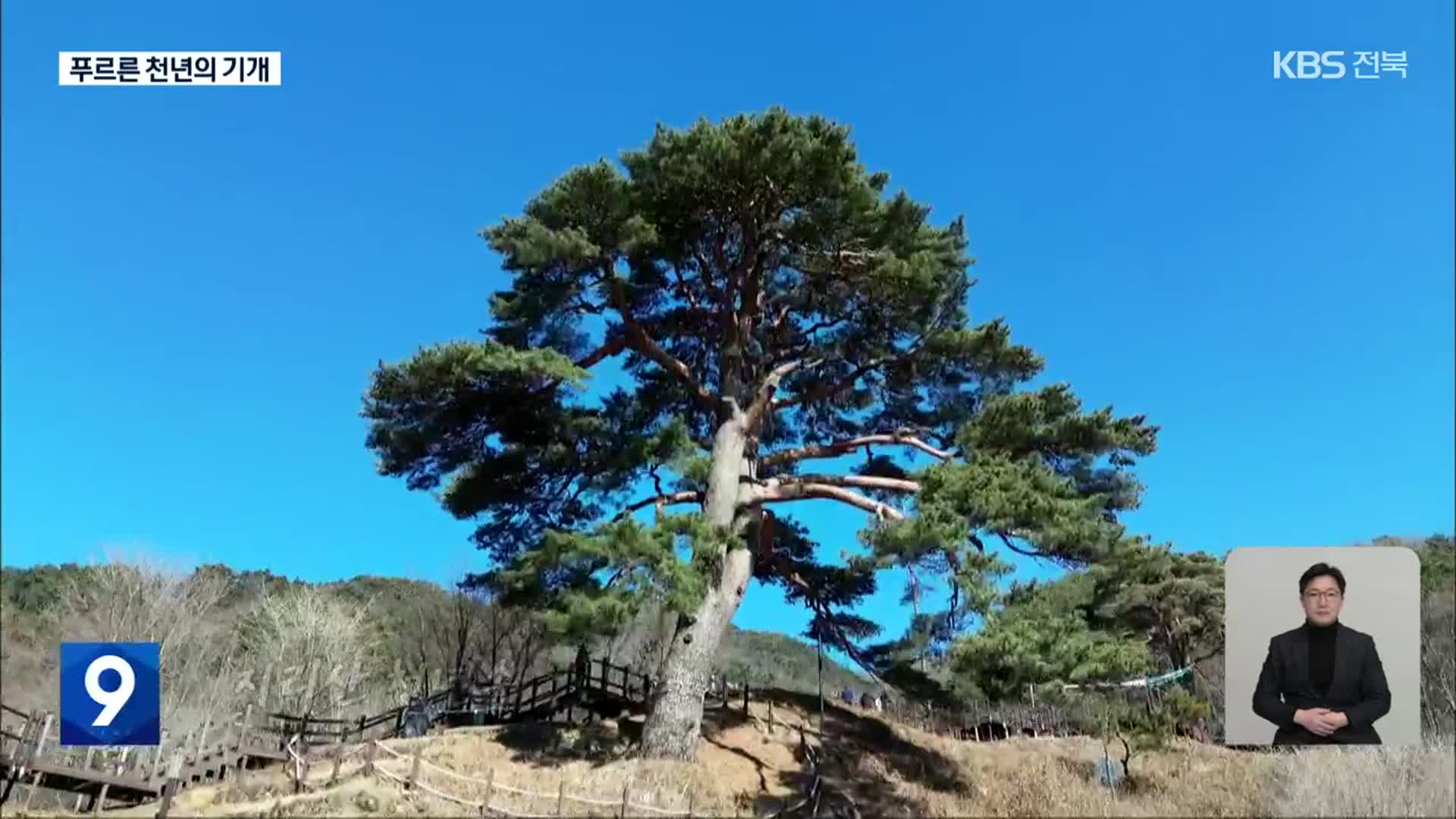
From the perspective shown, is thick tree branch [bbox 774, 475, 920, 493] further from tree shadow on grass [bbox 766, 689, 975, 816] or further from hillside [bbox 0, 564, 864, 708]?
hillside [bbox 0, 564, 864, 708]

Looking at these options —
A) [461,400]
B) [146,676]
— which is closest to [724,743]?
[461,400]

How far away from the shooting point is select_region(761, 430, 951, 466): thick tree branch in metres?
19.5

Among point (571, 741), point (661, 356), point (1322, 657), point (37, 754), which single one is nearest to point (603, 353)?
point (661, 356)

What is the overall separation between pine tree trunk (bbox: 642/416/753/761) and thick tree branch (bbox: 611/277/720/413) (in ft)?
5.20

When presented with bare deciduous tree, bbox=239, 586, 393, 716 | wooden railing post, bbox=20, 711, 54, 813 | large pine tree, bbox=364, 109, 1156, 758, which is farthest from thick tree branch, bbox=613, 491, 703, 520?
bare deciduous tree, bbox=239, 586, 393, 716

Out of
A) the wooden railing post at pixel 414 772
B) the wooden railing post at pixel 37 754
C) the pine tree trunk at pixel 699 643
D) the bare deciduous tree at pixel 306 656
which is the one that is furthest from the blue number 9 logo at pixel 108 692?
the bare deciduous tree at pixel 306 656

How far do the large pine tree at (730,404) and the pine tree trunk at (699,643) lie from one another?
4cm

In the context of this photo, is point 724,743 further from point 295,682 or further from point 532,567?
point 295,682

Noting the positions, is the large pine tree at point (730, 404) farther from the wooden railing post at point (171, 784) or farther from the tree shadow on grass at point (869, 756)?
the wooden railing post at point (171, 784)

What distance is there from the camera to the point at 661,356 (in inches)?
771

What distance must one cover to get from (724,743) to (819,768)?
1.78 m

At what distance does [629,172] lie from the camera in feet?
60.2

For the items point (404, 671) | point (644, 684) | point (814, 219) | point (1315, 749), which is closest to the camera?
point (1315, 749)

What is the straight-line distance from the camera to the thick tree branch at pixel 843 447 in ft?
64.0
